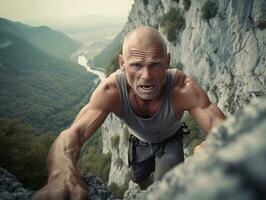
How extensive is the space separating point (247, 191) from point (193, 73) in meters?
38.4

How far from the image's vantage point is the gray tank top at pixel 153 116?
4336 millimetres

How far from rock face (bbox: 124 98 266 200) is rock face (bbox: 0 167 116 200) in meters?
2.03

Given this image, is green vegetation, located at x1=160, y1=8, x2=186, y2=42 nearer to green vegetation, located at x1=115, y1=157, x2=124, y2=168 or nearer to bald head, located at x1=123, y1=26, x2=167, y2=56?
green vegetation, located at x1=115, y1=157, x2=124, y2=168

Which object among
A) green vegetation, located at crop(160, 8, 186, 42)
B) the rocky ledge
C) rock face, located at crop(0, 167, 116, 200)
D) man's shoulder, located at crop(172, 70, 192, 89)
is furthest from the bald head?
green vegetation, located at crop(160, 8, 186, 42)

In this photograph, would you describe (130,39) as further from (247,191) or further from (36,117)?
(36,117)

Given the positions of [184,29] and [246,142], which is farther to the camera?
[184,29]

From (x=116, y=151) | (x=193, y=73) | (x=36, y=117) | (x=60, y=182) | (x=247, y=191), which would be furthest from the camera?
(x=36, y=117)

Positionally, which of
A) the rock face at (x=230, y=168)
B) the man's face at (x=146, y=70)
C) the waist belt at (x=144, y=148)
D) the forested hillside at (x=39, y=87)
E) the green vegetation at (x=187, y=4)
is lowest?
the forested hillside at (x=39, y=87)

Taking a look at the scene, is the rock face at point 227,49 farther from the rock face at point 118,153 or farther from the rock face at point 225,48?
the rock face at point 118,153

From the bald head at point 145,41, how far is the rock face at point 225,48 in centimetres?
2383

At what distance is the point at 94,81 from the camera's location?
165 m

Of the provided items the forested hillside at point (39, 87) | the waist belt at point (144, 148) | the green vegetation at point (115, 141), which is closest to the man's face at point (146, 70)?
the waist belt at point (144, 148)

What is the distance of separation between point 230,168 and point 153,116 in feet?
12.4

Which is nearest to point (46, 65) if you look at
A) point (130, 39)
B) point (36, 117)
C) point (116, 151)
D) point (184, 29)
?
point (36, 117)
